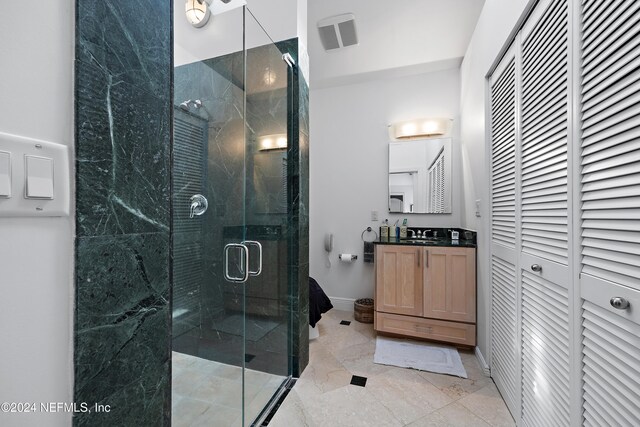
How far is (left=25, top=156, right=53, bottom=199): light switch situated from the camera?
1.58 feet

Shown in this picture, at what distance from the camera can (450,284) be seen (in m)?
2.31

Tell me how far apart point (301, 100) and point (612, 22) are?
156 centimetres

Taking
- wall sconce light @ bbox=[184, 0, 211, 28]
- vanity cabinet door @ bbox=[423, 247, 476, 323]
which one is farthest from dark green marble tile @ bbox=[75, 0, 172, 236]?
vanity cabinet door @ bbox=[423, 247, 476, 323]

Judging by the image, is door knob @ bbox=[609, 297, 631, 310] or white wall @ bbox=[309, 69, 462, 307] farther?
white wall @ bbox=[309, 69, 462, 307]

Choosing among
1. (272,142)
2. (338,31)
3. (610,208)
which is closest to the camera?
(610,208)

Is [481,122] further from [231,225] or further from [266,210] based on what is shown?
[231,225]

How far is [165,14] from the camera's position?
761 millimetres

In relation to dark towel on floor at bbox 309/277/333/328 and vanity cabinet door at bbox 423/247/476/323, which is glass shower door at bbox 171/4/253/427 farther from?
vanity cabinet door at bbox 423/247/476/323

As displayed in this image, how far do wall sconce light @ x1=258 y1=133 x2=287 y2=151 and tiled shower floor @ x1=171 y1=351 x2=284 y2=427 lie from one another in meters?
1.36

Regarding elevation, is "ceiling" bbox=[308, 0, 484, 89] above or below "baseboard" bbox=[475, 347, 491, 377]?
above

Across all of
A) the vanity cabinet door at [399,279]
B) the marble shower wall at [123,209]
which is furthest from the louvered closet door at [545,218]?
the marble shower wall at [123,209]

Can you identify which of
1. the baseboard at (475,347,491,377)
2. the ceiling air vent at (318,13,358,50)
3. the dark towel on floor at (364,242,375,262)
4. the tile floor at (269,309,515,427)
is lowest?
the tile floor at (269,309,515,427)

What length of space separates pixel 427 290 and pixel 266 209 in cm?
163

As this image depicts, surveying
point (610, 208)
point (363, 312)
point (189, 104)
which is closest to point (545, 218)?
point (610, 208)
